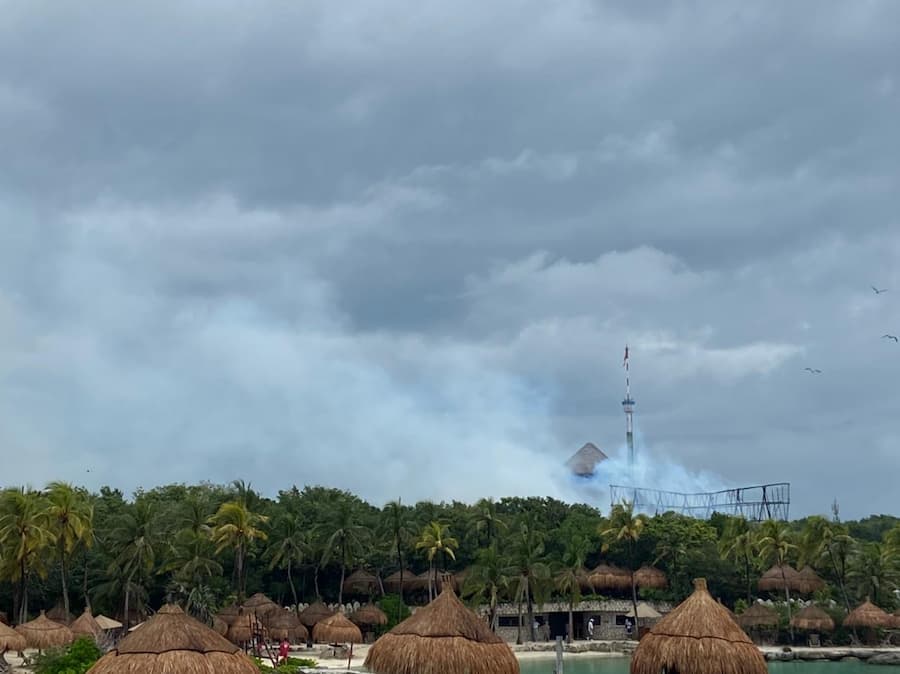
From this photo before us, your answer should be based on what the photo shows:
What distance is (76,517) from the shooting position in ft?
173

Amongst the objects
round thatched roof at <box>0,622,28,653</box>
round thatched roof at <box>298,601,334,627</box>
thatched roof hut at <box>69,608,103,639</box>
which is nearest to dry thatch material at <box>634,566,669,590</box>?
round thatched roof at <box>298,601,334,627</box>

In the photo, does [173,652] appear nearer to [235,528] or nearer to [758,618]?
[235,528]

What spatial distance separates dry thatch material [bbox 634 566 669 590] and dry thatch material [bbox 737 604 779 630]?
9.35 metres

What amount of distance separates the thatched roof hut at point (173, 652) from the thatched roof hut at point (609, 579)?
153 feet

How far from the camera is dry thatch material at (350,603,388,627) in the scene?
59.1m

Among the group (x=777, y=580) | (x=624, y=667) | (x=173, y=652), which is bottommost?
(x=624, y=667)

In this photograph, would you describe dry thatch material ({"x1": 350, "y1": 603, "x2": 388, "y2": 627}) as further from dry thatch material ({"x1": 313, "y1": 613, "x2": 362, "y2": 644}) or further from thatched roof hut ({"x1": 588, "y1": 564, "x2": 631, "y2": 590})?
thatched roof hut ({"x1": 588, "y1": 564, "x2": 631, "y2": 590})

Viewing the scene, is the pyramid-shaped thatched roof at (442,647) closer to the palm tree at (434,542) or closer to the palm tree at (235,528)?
the palm tree at (235,528)

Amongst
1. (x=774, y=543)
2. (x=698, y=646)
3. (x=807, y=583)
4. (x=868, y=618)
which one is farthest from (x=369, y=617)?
(x=698, y=646)

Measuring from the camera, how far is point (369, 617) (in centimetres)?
5922

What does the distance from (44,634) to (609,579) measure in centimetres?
Result: 3756

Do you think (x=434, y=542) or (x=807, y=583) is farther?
(x=807, y=583)

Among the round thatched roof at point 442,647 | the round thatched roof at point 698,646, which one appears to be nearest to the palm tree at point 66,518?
the round thatched roof at point 442,647

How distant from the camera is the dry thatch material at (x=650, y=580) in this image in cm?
6656
